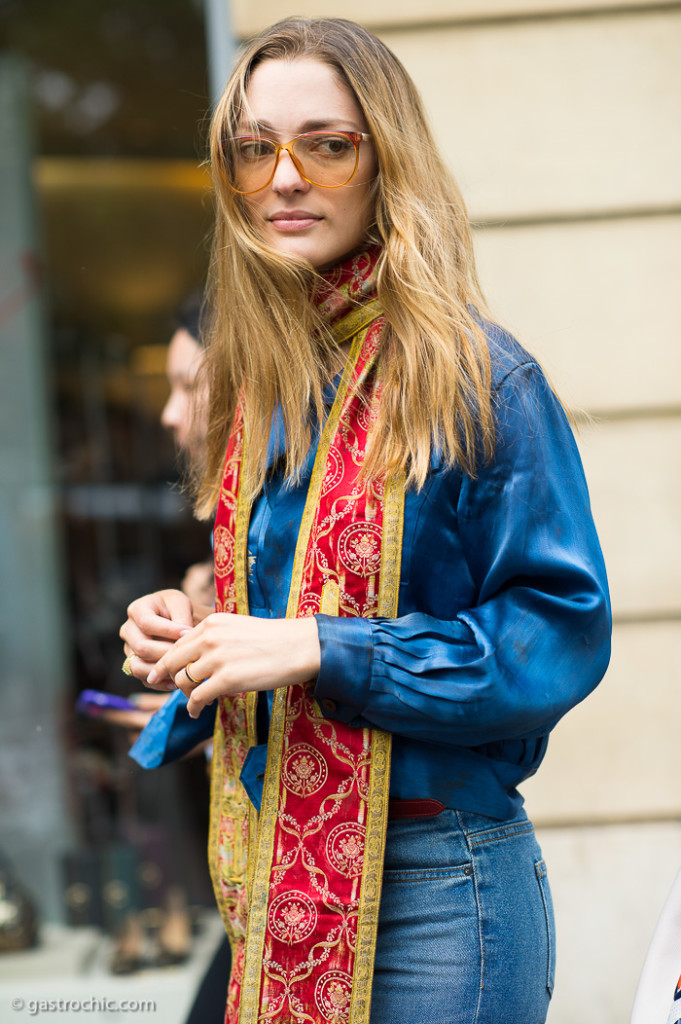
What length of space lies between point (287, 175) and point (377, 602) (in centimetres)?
58

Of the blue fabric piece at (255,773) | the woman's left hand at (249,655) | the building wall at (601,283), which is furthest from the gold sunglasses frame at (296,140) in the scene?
the building wall at (601,283)

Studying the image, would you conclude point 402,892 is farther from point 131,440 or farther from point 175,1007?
point 131,440

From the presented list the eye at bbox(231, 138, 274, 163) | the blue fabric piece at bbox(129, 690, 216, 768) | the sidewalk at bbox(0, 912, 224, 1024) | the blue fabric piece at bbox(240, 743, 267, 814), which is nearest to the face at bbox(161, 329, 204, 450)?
the blue fabric piece at bbox(129, 690, 216, 768)

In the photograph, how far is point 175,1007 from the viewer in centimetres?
229

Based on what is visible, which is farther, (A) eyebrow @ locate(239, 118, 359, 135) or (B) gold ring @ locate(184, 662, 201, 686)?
(A) eyebrow @ locate(239, 118, 359, 135)

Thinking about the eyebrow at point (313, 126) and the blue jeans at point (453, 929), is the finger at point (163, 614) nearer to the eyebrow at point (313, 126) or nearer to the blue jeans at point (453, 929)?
the blue jeans at point (453, 929)

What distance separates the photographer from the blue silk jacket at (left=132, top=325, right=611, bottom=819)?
1.17 meters

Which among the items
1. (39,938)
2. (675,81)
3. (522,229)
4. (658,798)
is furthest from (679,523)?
(39,938)

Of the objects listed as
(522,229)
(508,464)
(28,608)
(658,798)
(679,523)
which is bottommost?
(658,798)

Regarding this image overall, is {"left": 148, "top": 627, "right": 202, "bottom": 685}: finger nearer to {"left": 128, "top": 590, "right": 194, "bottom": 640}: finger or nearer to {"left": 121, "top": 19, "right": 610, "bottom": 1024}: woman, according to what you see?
{"left": 121, "top": 19, "right": 610, "bottom": 1024}: woman

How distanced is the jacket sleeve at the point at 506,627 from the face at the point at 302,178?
33 cm

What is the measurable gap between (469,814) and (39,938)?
2535mm
